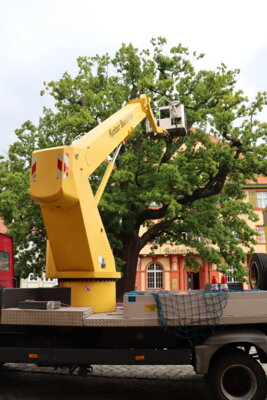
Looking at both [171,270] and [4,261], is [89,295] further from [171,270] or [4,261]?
[171,270]

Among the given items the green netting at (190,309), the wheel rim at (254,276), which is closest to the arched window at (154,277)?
the wheel rim at (254,276)

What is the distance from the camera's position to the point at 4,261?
9086 mm

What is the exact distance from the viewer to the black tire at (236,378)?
549cm

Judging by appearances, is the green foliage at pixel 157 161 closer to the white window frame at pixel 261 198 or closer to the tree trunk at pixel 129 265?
the tree trunk at pixel 129 265

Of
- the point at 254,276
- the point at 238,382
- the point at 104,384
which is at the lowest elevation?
Result: the point at 104,384

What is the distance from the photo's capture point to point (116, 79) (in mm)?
19172

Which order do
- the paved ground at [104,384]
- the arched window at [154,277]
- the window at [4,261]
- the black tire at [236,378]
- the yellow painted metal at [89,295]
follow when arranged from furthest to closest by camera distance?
1. the arched window at [154,277]
2. the window at [4,261]
3. the yellow painted metal at [89,295]
4. the paved ground at [104,384]
5. the black tire at [236,378]

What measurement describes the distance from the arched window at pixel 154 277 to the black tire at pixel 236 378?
30775 mm

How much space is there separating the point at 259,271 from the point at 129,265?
10711 millimetres

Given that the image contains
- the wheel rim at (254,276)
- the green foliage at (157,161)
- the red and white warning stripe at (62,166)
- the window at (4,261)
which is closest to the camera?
the red and white warning stripe at (62,166)

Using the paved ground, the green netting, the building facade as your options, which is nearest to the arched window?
the building facade

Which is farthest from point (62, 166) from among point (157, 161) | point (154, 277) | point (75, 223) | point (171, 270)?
point (154, 277)

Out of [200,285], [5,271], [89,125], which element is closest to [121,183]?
[89,125]

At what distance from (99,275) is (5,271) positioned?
3.46 meters
